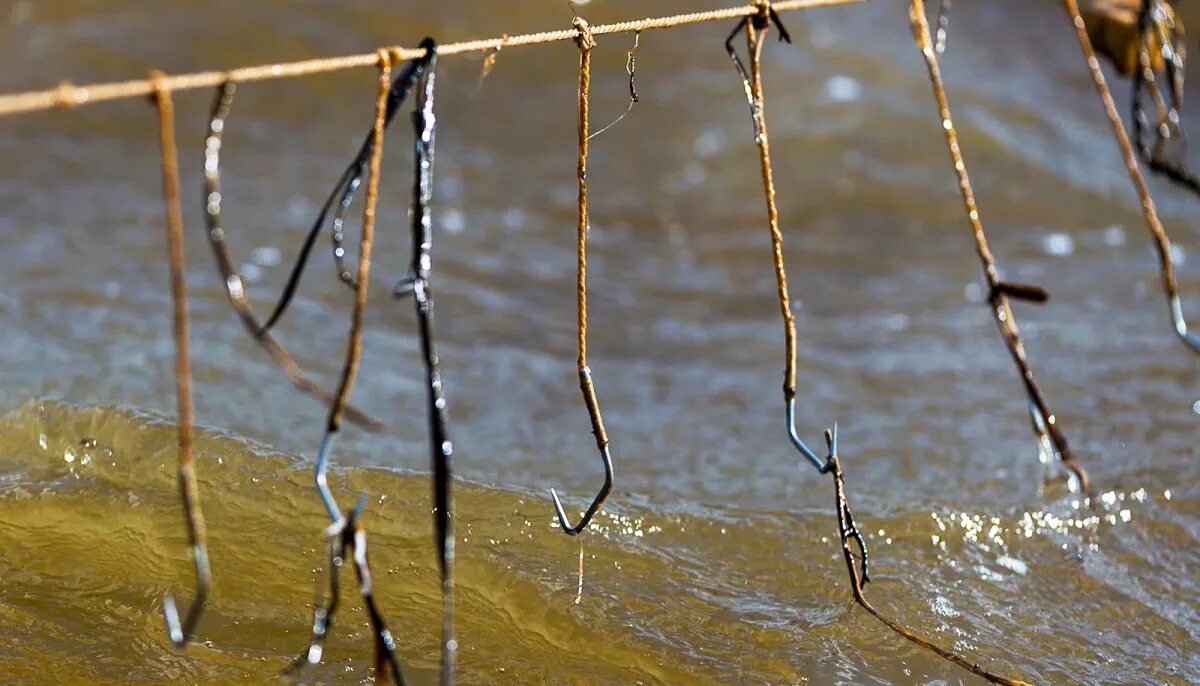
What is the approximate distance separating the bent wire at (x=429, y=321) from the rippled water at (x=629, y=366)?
2.98ft

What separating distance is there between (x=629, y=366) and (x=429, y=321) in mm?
2717

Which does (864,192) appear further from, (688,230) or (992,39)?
(992,39)

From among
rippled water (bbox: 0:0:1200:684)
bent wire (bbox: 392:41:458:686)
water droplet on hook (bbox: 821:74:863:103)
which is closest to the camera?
bent wire (bbox: 392:41:458:686)

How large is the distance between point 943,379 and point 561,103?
3047mm

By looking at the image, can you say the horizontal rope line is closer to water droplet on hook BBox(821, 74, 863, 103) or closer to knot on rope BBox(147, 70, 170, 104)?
knot on rope BBox(147, 70, 170, 104)

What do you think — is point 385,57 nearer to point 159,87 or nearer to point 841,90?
point 159,87

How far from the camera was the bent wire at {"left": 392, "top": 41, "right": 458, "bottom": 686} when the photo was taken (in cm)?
103

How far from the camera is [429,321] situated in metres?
1.14

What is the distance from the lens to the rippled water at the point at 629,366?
6.88 ft

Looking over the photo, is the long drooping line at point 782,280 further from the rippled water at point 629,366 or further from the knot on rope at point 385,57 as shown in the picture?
the rippled water at point 629,366

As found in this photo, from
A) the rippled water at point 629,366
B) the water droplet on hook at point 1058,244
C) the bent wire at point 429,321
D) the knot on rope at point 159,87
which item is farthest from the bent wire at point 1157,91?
the water droplet on hook at point 1058,244

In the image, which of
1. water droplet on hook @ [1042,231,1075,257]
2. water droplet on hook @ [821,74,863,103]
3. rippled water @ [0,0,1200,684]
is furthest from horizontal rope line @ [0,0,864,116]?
water droplet on hook @ [821,74,863,103]

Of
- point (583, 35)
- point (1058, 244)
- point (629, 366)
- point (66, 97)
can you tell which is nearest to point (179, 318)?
point (66, 97)

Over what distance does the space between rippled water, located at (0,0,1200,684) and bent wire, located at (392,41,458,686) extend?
35.7 inches
